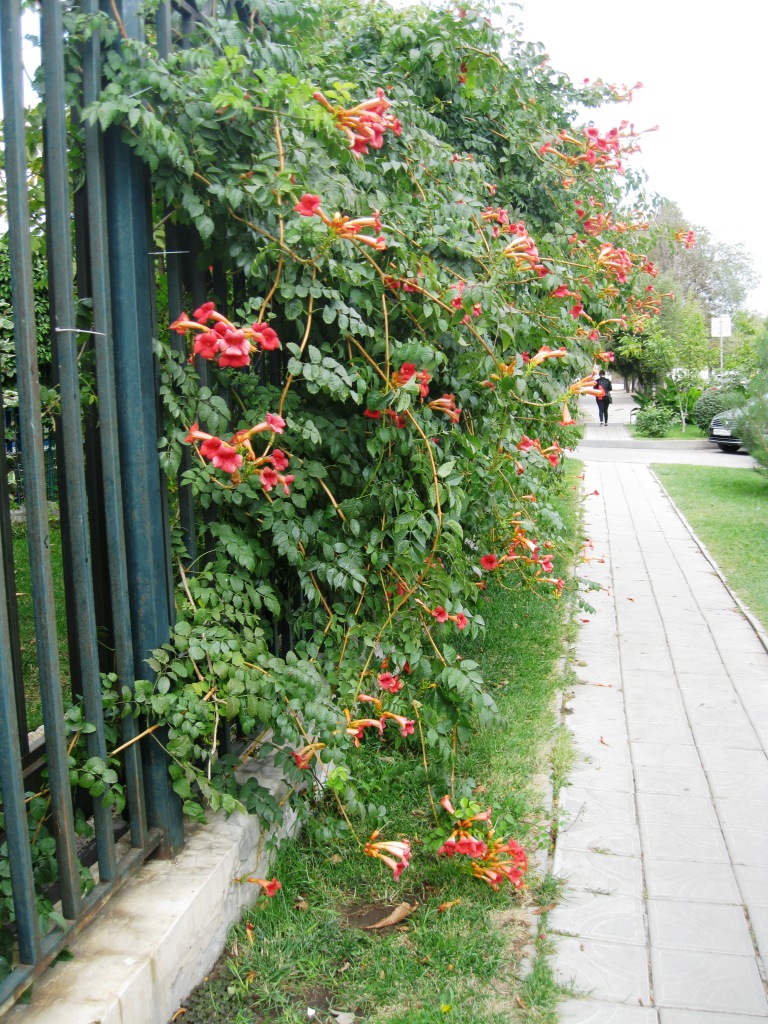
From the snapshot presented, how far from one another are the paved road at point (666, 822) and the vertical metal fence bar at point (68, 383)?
1428mm

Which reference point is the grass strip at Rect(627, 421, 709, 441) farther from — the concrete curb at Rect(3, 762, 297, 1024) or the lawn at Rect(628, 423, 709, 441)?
the concrete curb at Rect(3, 762, 297, 1024)

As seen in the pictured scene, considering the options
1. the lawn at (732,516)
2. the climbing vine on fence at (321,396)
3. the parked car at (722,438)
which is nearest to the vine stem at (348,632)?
the climbing vine on fence at (321,396)

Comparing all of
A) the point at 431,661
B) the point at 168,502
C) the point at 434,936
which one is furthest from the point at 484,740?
the point at 168,502

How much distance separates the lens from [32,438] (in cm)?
189

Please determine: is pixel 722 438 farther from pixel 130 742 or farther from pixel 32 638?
pixel 130 742

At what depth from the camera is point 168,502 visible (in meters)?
2.56

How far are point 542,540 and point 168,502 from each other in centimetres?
273

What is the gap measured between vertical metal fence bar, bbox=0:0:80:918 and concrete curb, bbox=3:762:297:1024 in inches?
5.7

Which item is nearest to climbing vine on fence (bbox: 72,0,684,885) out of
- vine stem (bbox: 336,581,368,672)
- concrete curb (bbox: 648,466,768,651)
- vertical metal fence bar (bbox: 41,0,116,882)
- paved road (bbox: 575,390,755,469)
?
vine stem (bbox: 336,581,368,672)

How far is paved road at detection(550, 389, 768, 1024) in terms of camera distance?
2.50m

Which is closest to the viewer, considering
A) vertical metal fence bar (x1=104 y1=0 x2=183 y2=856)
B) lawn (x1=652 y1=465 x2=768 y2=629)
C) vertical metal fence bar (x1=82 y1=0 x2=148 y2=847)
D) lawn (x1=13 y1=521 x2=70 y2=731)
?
vertical metal fence bar (x1=82 y1=0 x2=148 y2=847)

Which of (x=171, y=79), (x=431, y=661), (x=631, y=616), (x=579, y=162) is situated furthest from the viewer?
(x=631, y=616)

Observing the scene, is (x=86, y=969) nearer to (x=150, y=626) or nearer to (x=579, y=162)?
(x=150, y=626)

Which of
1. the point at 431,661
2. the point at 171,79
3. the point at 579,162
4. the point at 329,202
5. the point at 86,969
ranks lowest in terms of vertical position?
the point at 86,969
